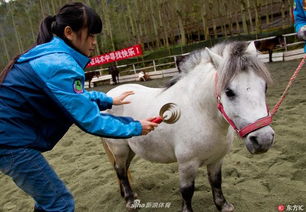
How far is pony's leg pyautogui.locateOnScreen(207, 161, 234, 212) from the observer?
8.63 feet

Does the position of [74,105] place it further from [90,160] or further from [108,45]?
[108,45]

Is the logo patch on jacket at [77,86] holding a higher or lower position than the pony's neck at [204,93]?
higher

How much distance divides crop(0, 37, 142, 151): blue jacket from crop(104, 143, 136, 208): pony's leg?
1.50 meters

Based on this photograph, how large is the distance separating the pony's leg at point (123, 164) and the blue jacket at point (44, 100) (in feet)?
4.92

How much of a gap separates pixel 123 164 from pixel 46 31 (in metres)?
1.91

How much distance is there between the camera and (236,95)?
1.83 meters

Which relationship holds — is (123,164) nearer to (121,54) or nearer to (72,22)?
(72,22)

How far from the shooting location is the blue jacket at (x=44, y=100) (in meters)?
1.45

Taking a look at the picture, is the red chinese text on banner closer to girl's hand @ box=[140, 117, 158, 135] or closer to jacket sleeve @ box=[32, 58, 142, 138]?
girl's hand @ box=[140, 117, 158, 135]

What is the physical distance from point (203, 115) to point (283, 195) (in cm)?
120

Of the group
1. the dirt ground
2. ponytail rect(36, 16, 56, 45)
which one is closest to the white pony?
the dirt ground

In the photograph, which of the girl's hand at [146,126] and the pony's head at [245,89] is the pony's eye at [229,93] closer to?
the pony's head at [245,89]

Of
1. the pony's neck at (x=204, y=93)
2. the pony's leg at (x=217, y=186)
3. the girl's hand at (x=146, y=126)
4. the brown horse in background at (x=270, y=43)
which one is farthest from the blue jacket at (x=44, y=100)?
the brown horse in background at (x=270, y=43)

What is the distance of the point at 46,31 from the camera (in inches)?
68.7
